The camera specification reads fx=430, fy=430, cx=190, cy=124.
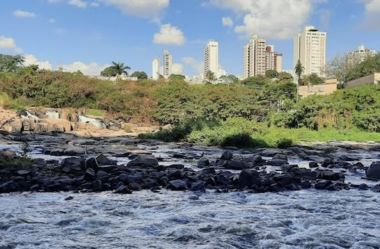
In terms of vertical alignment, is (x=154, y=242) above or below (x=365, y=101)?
below

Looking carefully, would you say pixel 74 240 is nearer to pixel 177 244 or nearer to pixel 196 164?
pixel 177 244

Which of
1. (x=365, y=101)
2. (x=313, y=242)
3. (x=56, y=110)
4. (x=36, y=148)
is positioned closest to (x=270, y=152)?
(x=36, y=148)

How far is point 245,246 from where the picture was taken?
19.5 ft

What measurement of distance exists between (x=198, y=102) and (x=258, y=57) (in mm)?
91735

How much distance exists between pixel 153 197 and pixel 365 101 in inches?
1204

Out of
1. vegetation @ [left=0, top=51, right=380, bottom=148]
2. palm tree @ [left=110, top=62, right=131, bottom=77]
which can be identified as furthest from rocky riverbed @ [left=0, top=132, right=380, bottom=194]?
palm tree @ [left=110, top=62, right=131, bottom=77]

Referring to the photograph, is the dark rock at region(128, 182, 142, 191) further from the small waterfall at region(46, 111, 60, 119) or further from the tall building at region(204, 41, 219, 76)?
the tall building at region(204, 41, 219, 76)

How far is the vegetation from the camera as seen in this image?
34250mm

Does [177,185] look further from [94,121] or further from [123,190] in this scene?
[94,121]

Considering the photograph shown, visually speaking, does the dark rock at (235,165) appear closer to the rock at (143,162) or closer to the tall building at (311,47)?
the rock at (143,162)

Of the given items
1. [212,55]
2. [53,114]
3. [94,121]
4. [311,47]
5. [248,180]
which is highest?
[212,55]

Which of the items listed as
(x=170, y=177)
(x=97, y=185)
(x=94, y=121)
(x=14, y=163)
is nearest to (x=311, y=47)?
(x=94, y=121)

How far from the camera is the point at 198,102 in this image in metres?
39.1

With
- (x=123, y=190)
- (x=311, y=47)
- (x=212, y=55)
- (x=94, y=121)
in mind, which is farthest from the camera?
(x=212, y=55)
